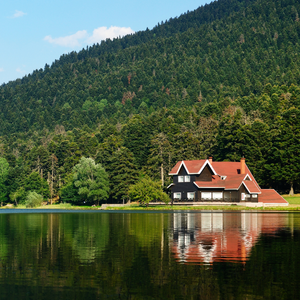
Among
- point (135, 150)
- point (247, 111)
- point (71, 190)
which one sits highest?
point (247, 111)

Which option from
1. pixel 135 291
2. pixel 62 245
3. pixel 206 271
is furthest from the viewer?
pixel 62 245

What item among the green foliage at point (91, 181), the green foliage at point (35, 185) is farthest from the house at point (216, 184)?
the green foliage at point (35, 185)

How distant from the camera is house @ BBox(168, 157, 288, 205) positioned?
310 feet

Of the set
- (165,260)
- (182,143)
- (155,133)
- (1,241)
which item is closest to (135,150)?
(155,133)

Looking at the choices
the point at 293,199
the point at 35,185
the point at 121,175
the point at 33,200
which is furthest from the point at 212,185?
the point at 35,185

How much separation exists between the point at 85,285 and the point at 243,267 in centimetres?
723

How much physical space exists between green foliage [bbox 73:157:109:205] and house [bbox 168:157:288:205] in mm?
19985

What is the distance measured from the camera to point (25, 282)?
1877cm

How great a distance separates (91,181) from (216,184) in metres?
32.2

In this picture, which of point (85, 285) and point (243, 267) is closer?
point (85, 285)

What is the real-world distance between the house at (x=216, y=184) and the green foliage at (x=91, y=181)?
1999 cm

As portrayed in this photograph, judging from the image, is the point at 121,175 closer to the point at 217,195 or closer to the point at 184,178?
the point at 184,178

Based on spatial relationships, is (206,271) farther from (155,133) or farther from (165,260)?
(155,133)

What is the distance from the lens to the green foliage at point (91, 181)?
114000 millimetres
